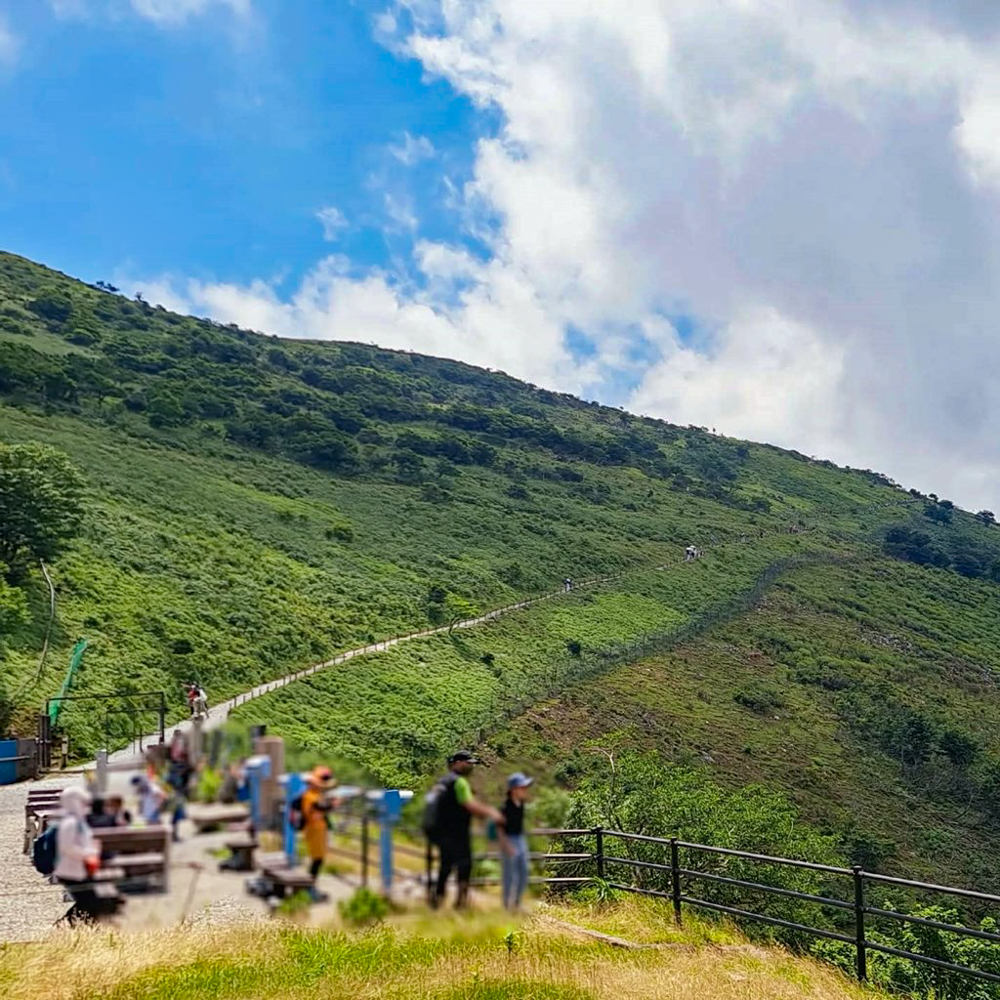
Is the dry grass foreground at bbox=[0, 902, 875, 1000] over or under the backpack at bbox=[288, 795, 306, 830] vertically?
under

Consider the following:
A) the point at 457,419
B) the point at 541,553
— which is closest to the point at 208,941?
the point at 541,553

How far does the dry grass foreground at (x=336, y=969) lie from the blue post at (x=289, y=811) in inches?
278

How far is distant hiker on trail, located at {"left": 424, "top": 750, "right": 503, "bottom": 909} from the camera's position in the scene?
1.83m

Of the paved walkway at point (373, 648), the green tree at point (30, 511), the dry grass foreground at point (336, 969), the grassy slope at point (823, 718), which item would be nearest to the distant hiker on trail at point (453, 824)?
the dry grass foreground at point (336, 969)

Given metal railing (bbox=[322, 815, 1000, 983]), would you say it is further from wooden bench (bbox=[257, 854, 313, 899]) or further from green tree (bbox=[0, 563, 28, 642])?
green tree (bbox=[0, 563, 28, 642])

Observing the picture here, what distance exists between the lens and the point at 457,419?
482ft

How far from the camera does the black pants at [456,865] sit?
1.82 m

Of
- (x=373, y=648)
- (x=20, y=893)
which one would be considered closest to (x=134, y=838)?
(x=20, y=893)

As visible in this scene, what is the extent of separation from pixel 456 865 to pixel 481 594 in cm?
6792

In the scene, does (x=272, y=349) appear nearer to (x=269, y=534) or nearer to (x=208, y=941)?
(x=269, y=534)

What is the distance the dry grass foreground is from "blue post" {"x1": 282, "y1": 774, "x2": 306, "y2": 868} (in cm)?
706

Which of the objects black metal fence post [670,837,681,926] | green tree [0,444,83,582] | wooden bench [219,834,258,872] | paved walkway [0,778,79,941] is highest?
green tree [0,444,83,582]

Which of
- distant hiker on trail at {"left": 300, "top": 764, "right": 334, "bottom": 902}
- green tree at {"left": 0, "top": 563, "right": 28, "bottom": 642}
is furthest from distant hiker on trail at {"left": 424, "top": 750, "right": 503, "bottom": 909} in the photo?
green tree at {"left": 0, "top": 563, "right": 28, "bottom": 642}

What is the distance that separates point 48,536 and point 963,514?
184m
